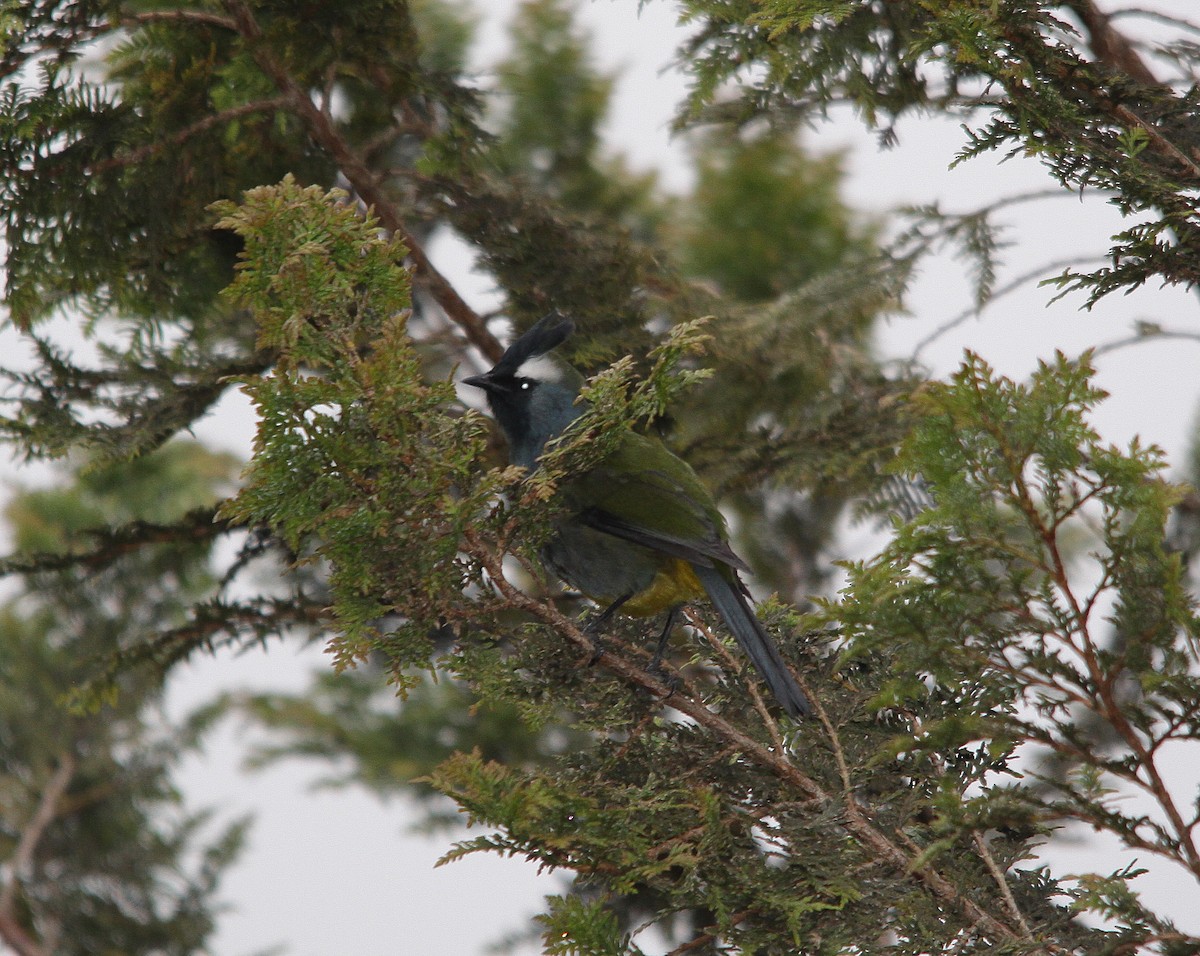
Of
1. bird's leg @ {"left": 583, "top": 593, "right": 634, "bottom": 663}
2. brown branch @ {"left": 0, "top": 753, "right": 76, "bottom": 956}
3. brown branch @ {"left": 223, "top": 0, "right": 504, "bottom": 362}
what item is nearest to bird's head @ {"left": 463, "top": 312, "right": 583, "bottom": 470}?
brown branch @ {"left": 223, "top": 0, "right": 504, "bottom": 362}

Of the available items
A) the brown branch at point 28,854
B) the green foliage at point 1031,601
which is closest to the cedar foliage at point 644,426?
the green foliage at point 1031,601

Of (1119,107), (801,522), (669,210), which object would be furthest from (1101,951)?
(669,210)

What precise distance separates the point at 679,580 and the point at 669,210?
5.62 meters

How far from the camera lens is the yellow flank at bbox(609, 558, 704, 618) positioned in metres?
3.58

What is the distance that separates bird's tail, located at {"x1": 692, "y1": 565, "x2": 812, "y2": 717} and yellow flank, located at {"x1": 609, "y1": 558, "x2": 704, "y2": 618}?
0.07m

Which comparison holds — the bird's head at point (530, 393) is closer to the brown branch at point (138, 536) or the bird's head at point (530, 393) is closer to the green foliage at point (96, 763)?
the brown branch at point (138, 536)

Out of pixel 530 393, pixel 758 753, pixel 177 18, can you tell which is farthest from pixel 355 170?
pixel 758 753

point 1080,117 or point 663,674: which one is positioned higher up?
point 1080,117

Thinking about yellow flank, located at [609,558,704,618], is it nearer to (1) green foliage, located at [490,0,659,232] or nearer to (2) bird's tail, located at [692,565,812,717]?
(2) bird's tail, located at [692,565,812,717]

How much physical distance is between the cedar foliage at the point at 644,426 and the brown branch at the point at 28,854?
3403mm

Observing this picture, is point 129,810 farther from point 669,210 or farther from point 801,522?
point 669,210

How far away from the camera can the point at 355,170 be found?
4.53 metres

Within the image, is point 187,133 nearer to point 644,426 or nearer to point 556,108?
point 644,426

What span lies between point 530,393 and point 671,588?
1009 millimetres
